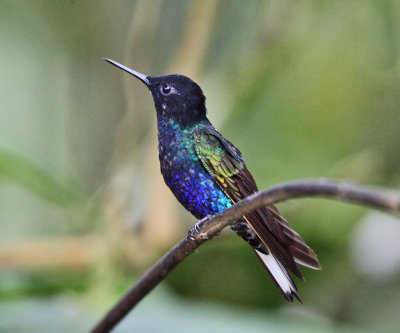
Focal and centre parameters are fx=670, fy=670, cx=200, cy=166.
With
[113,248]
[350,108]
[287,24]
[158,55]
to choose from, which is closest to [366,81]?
[350,108]

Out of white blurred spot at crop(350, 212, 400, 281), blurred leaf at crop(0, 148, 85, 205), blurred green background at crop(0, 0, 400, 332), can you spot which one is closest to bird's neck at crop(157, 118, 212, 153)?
blurred green background at crop(0, 0, 400, 332)

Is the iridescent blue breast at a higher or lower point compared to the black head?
lower

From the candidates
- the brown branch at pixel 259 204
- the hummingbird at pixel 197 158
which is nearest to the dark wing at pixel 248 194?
the hummingbird at pixel 197 158

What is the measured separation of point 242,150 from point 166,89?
105 centimetres

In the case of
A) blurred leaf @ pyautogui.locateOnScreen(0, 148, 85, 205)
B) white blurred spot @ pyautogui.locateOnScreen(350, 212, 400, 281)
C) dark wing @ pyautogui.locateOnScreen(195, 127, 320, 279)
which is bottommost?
blurred leaf @ pyautogui.locateOnScreen(0, 148, 85, 205)

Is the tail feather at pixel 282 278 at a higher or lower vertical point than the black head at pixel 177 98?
lower

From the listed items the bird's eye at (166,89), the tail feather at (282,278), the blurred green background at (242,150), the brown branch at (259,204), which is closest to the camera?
the brown branch at (259,204)

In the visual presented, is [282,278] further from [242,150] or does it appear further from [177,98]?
[242,150]

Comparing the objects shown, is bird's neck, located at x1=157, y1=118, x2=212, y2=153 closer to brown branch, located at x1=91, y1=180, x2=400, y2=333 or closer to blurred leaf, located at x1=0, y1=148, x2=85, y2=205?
brown branch, located at x1=91, y1=180, x2=400, y2=333

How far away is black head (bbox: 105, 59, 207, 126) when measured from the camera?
57.6 inches

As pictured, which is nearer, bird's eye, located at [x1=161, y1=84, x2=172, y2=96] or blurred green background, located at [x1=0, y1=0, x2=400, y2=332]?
bird's eye, located at [x1=161, y1=84, x2=172, y2=96]

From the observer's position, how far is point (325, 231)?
2.60 m

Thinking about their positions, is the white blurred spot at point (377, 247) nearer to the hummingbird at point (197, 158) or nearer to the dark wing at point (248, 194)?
the hummingbird at point (197, 158)

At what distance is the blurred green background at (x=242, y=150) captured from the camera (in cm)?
231
